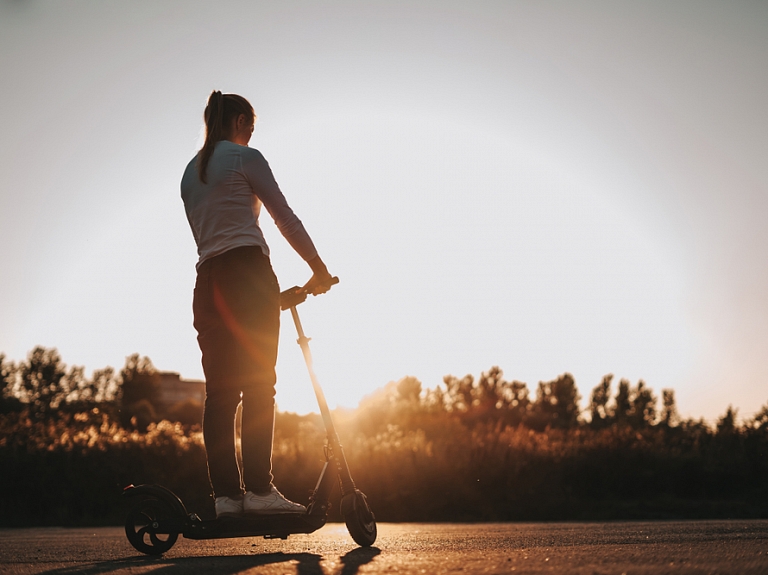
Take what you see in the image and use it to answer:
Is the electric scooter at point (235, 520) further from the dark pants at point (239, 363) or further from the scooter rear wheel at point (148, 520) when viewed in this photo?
the dark pants at point (239, 363)

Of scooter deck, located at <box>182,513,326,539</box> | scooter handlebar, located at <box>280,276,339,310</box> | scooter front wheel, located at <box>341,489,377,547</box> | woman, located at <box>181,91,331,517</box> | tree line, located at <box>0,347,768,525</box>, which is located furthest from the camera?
tree line, located at <box>0,347,768,525</box>

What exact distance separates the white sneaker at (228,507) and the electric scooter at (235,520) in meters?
0.02

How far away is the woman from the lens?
3.96 meters

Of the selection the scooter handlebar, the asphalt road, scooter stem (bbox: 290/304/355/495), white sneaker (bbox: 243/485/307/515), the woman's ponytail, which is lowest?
the asphalt road

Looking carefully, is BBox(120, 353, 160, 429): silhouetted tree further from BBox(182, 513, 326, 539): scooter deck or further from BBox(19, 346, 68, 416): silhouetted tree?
BBox(182, 513, 326, 539): scooter deck

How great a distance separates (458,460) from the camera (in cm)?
1027

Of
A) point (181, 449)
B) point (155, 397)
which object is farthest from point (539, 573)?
point (155, 397)

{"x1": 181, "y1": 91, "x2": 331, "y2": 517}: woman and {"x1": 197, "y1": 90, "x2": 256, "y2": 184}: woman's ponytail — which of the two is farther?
{"x1": 197, "y1": 90, "x2": 256, "y2": 184}: woman's ponytail

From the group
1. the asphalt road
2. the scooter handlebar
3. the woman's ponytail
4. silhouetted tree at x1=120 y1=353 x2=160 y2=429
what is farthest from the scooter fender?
silhouetted tree at x1=120 y1=353 x2=160 y2=429

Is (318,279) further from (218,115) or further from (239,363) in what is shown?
(218,115)

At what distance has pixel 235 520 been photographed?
3.82 meters

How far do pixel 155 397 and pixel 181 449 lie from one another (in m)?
69.6

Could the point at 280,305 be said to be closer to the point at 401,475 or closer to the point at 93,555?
the point at 93,555

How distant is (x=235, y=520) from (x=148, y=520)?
49cm
